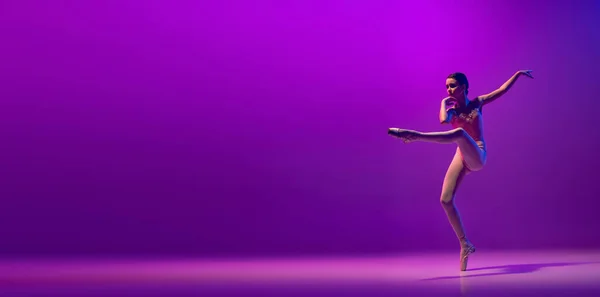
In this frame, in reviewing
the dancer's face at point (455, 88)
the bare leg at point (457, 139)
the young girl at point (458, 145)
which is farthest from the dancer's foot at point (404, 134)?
the dancer's face at point (455, 88)

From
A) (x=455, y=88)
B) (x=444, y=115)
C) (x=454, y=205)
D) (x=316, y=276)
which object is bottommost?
(x=316, y=276)

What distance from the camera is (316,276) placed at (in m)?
3.79

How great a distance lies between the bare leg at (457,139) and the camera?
3.56 m

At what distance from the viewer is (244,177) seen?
569 cm

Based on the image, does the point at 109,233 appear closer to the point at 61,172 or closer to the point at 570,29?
the point at 61,172

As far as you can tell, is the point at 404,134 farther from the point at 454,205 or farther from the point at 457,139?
the point at 454,205

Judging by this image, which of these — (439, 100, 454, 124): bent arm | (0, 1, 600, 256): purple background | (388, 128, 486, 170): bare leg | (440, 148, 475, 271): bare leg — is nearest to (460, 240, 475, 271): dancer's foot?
(440, 148, 475, 271): bare leg

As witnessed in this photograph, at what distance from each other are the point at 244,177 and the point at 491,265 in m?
2.20

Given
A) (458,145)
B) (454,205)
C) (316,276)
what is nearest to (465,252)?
(454,205)

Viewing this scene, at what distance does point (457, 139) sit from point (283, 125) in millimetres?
2226

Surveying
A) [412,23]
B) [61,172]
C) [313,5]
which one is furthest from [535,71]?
[61,172]

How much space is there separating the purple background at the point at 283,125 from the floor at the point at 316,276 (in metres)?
0.69

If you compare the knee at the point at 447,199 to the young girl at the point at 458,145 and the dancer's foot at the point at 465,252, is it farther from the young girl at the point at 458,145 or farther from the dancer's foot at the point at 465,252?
the dancer's foot at the point at 465,252

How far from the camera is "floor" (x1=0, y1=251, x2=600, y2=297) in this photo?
3.11 metres
